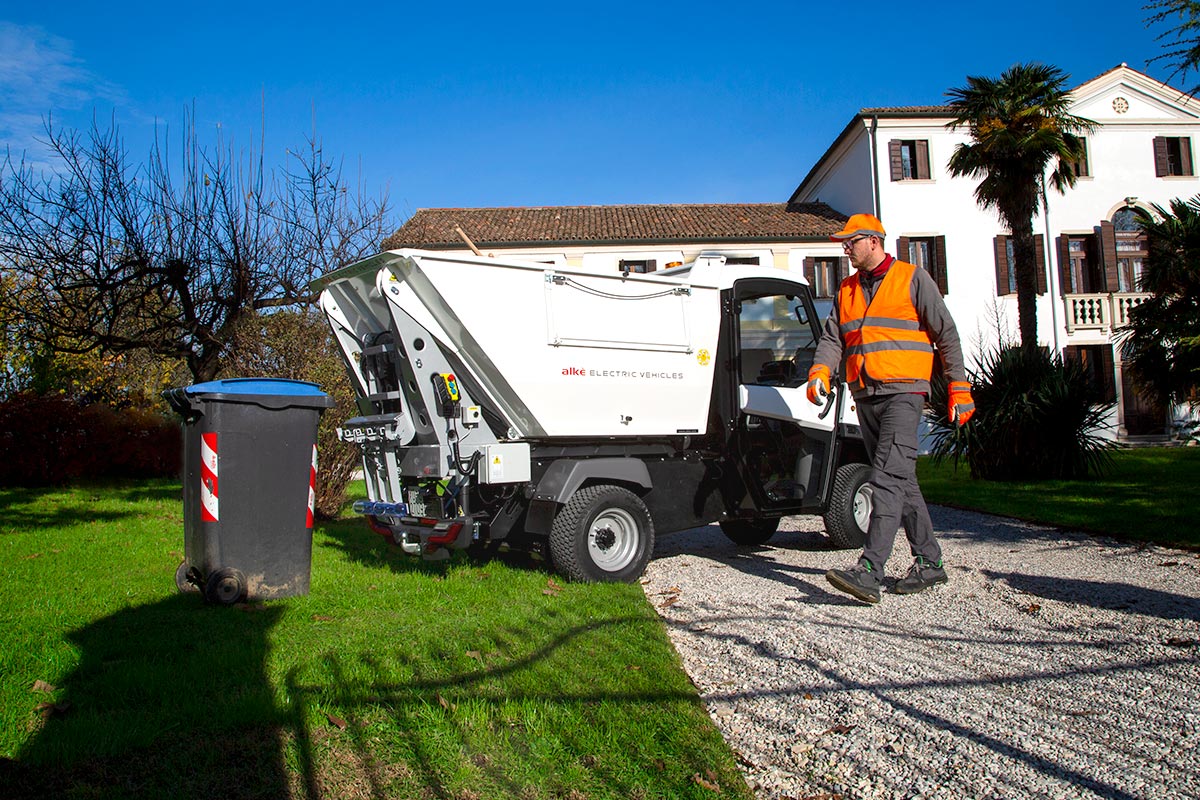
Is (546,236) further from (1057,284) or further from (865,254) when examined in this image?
(865,254)

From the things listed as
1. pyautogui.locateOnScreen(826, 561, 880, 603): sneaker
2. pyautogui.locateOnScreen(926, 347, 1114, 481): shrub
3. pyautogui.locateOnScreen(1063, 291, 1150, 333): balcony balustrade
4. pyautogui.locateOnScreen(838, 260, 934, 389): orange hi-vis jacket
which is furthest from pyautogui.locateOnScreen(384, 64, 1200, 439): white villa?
pyautogui.locateOnScreen(826, 561, 880, 603): sneaker

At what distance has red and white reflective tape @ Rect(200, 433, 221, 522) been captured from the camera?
5066 mm

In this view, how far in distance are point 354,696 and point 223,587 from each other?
2.07 metres

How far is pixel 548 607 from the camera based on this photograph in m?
4.97

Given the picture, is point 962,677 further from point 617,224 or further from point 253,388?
point 617,224

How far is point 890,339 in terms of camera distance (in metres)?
5.18

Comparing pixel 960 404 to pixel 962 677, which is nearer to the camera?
pixel 962 677

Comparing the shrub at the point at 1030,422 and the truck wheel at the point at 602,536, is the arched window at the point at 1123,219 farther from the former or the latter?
the truck wheel at the point at 602,536

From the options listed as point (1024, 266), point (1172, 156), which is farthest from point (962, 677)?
point (1172, 156)

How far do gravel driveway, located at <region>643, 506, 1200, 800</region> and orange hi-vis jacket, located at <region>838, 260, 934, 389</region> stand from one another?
4.42 ft

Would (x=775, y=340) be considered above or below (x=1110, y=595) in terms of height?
above

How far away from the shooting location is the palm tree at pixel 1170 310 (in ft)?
25.8

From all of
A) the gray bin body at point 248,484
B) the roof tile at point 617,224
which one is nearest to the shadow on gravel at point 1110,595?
the gray bin body at point 248,484

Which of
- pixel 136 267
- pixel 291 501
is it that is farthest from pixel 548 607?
pixel 136 267
